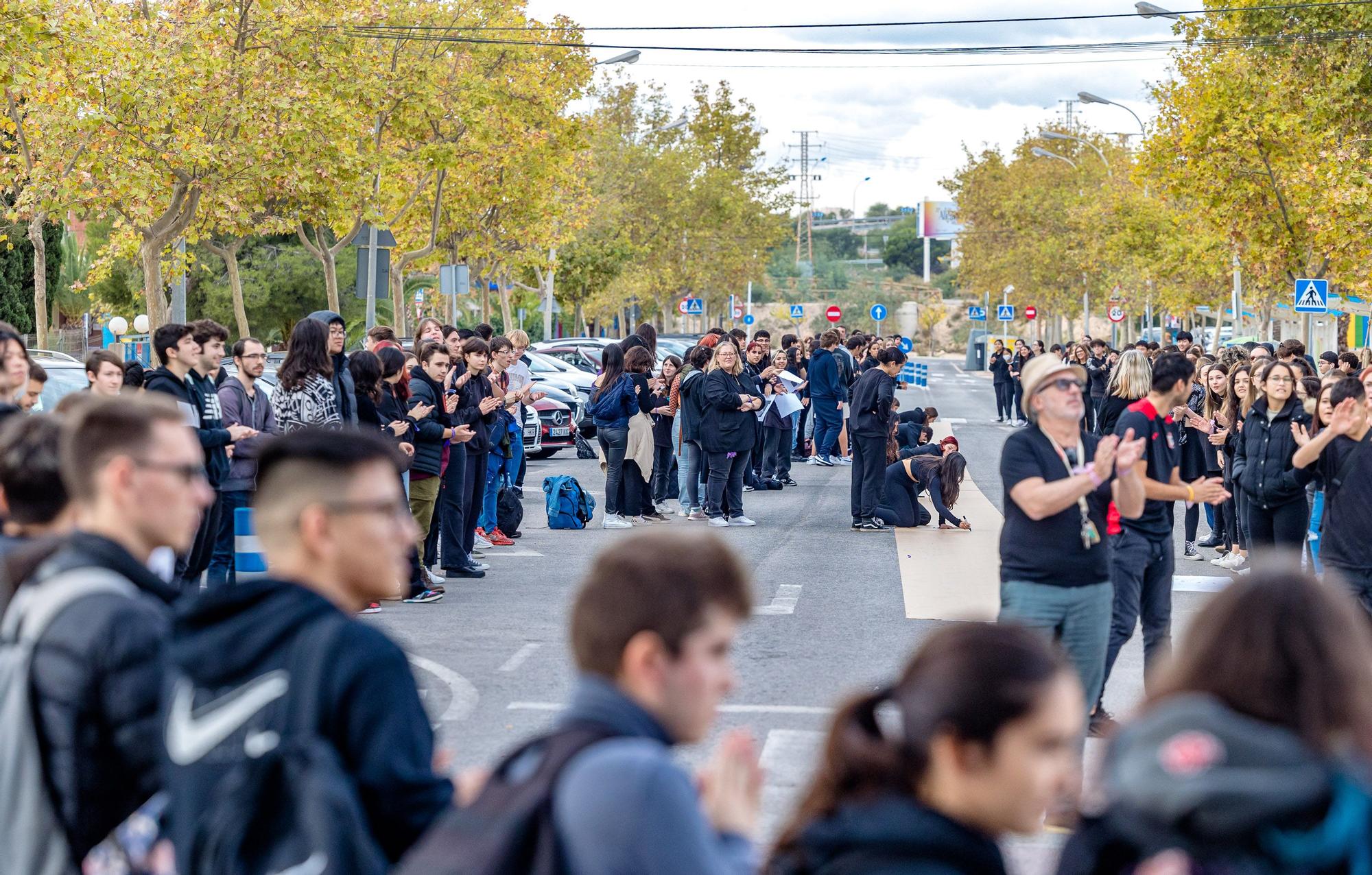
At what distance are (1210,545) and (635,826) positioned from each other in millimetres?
12770

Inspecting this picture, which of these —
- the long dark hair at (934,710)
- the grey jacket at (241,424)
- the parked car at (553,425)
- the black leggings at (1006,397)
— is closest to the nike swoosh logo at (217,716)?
the long dark hair at (934,710)

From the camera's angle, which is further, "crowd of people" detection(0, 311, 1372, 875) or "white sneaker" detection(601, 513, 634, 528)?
"white sneaker" detection(601, 513, 634, 528)

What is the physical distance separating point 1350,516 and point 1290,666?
601 centimetres

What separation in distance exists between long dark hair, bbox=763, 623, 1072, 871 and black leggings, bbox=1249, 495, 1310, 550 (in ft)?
24.4

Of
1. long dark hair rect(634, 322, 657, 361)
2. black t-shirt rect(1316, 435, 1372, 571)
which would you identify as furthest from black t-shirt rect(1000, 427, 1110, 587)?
long dark hair rect(634, 322, 657, 361)

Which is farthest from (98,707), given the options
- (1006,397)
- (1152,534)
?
(1006,397)

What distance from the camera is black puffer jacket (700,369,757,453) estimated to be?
1526 centimetres

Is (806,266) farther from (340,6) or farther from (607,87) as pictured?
(340,6)

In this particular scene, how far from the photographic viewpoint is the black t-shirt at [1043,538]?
5789mm

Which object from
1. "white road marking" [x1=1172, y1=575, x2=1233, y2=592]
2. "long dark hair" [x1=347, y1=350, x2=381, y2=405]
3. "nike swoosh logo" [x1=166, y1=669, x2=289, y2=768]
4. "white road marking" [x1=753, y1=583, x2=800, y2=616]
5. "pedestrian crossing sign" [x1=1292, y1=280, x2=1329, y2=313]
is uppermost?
"pedestrian crossing sign" [x1=1292, y1=280, x2=1329, y2=313]

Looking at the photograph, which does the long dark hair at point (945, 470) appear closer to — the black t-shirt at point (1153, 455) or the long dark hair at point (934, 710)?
the black t-shirt at point (1153, 455)

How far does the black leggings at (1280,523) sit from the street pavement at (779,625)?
78 centimetres

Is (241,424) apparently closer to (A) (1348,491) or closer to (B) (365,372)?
(B) (365,372)

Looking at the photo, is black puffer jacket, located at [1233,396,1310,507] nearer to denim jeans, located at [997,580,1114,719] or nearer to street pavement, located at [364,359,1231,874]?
street pavement, located at [364,359,1231,874]
